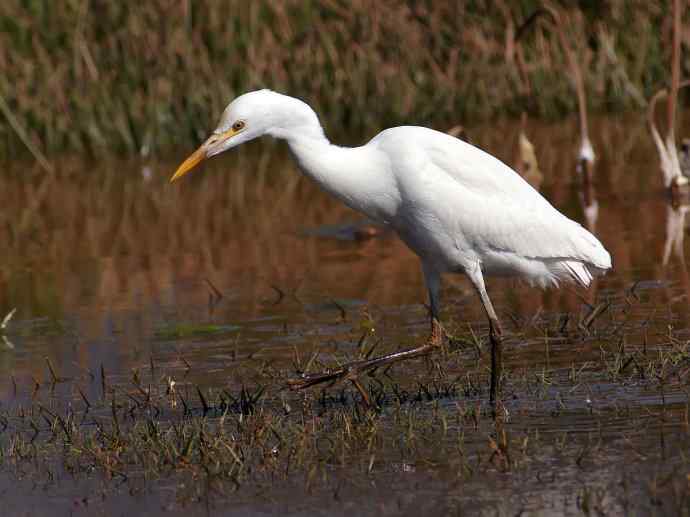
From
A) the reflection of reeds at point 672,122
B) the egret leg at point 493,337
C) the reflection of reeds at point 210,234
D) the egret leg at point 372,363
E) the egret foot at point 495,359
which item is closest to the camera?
the egret foot at point 495,359

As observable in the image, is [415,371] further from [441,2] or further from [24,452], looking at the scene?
[441,2]

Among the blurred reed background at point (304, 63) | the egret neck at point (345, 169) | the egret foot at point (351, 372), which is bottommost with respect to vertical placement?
the egret foot at point (351, 372)

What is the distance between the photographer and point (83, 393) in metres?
7.18

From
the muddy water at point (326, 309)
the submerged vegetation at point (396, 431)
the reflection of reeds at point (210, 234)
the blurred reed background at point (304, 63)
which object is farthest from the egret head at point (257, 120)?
the blurred reed background at point (304, 63)

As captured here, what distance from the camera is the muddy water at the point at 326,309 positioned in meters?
5.23

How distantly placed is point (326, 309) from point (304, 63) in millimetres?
7328

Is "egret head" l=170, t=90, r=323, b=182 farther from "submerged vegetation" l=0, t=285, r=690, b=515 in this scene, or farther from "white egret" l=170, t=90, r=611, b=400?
"submerged vegetation" l=0, t=285, r=690, b=515

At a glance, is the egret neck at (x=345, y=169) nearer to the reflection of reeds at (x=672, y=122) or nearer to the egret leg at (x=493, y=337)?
the egret leg at (x=493, y=337)

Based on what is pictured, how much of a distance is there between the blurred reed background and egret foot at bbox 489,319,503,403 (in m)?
8.67

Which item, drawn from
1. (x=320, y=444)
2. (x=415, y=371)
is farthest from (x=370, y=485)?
(x=415, y=371)

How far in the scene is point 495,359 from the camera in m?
6.59

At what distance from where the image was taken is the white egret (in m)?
6.50

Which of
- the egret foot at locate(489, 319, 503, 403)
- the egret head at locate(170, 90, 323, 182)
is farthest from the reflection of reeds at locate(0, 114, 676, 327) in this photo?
the egret head at locate(170, 90, 323, 182)

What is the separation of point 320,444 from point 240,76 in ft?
33.4
